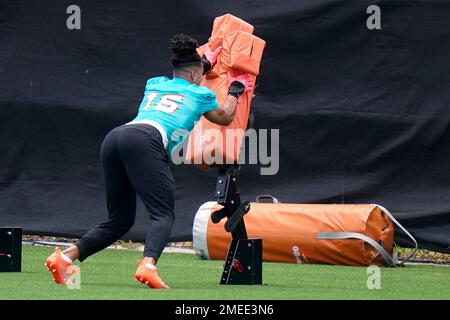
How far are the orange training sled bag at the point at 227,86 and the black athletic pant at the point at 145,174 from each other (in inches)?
33.2

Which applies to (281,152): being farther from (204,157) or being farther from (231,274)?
(231,274)

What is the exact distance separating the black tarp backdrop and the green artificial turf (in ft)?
2.14

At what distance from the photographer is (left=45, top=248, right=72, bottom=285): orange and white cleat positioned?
6.51m

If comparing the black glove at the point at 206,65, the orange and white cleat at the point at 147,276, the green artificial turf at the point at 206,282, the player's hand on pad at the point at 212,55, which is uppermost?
the player's hand on pad at the point at 212,55

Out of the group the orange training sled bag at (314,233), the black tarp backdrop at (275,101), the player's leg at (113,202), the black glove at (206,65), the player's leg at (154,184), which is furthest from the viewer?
the black tarp backdrop at (275,101)

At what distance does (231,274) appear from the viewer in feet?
22.7

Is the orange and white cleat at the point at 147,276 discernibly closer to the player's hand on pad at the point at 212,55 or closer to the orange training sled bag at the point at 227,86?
the orange training sled bag at the point at 227,86

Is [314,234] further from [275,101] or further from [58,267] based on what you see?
[58,267]

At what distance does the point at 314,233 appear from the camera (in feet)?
28.6

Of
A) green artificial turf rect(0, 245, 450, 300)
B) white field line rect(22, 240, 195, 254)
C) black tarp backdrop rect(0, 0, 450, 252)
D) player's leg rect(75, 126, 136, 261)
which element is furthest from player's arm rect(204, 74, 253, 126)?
white field line rect(22, 240, 195, 254)

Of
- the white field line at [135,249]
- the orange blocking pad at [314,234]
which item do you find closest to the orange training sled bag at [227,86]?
the orange blocking pad at [314,234]

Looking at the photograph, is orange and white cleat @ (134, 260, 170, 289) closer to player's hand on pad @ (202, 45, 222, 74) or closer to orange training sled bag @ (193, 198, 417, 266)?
player's hand on pad @ (202, 45, 222, 74)

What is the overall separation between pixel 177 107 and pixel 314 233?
8.05ft

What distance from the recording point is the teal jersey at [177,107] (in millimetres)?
6621
